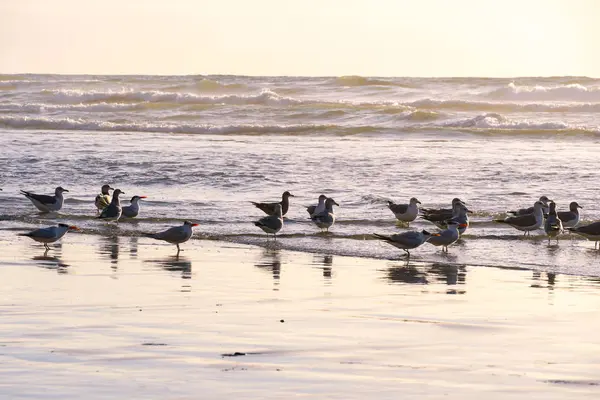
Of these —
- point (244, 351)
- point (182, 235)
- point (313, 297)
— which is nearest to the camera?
point (244, 351)

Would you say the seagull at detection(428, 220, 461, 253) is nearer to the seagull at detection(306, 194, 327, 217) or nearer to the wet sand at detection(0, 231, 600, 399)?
the wet sand at detection(0, 231, 600, 399)

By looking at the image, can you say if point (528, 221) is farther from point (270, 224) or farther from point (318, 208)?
point (270, 224)

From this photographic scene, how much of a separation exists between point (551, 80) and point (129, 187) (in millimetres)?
43654

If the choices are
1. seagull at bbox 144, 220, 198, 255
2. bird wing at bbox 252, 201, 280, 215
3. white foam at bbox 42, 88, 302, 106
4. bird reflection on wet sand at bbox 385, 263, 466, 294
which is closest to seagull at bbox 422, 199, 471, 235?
bird wing at bbox 252, 201, 280, 215

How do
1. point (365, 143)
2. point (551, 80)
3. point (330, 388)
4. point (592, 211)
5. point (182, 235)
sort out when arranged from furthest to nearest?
1. point (551, 80)
2. point (365, 143)
3. point (592, 211)
4. point (182, 235)
5. point (330, 388)

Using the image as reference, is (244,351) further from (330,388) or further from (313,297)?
(313,297)

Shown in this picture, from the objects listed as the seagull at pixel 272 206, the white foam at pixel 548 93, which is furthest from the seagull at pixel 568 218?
the white foam at pixel 548 93

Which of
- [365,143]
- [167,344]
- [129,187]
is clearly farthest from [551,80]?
[167,344]

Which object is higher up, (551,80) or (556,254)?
(551,80)

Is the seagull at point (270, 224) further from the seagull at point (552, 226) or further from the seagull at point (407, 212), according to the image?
the seagull at point (552, 226)

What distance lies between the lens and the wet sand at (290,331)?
655cm

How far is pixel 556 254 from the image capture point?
14281mm

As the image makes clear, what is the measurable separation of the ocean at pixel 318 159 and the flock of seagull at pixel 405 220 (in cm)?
20

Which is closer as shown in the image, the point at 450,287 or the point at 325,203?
the point at 450,287
